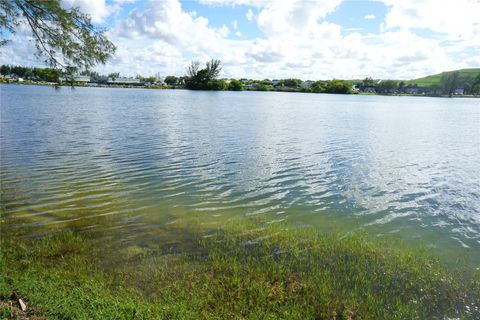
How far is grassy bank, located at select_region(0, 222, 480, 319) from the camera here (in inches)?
301

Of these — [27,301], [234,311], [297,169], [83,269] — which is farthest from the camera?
[297,169]

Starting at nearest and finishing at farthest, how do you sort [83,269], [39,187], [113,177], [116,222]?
[83,269] → [116,222] → [39,187] → [113,177]

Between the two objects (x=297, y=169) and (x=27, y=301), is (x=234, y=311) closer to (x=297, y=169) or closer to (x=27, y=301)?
(x=27, y=301)

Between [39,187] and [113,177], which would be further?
[113,177]

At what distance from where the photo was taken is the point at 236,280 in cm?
893

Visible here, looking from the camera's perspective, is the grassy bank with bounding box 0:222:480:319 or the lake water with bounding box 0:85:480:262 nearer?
the grassy bank with bounding box 0:222:480:319

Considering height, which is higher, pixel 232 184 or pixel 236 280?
pixel 232 184

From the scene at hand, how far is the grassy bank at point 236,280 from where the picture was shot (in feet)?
25.0

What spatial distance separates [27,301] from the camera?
7086 mm

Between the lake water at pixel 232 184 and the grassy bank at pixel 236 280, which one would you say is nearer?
the grassy bank at pixel 236 280

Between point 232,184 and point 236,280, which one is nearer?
point 236,280

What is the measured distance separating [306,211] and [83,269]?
29.2 feet

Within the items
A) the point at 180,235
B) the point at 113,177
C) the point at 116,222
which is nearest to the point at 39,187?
the point at 113,177

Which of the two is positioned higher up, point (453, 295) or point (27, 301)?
point (27, 301)
